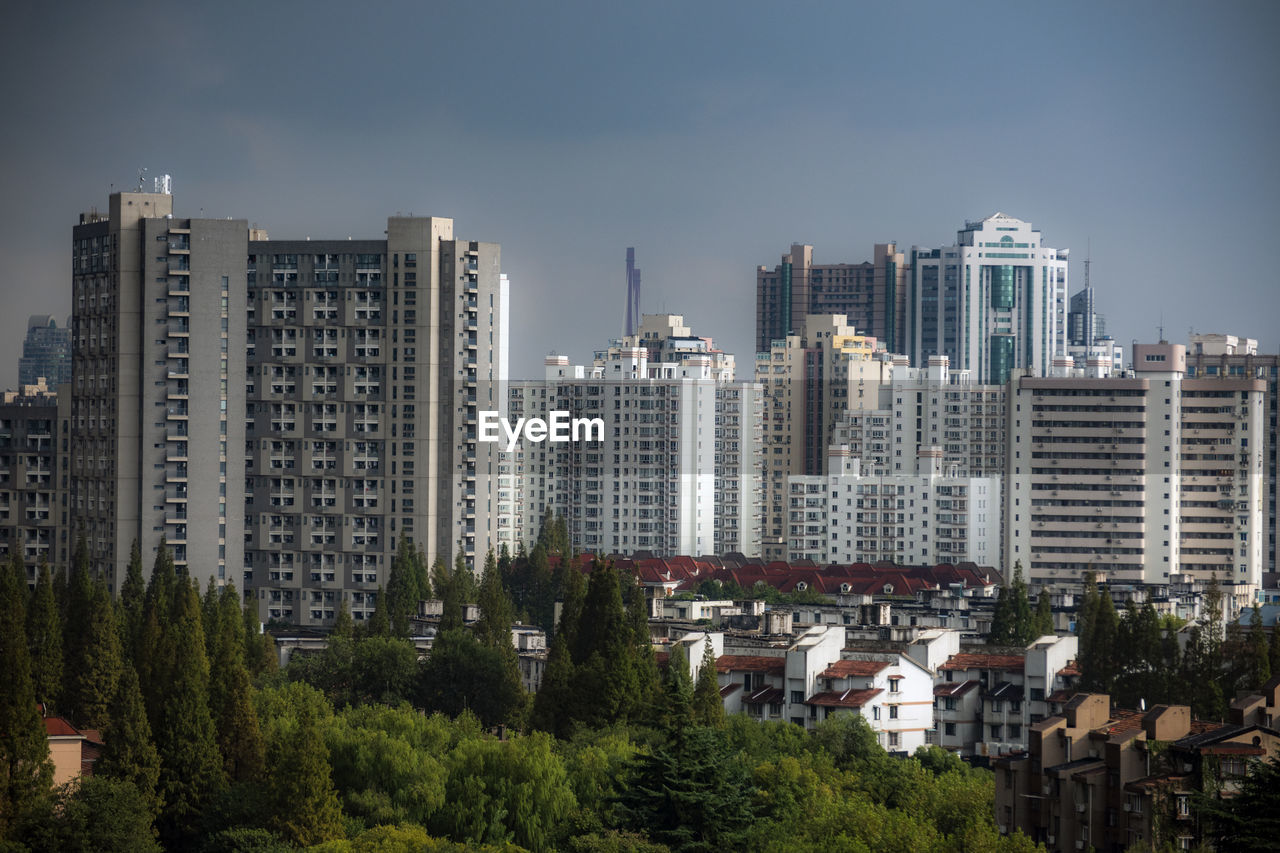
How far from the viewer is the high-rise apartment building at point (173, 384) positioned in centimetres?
7394

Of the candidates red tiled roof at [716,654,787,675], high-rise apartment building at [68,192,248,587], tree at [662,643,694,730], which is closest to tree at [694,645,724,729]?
tree at [662,643,694,730]

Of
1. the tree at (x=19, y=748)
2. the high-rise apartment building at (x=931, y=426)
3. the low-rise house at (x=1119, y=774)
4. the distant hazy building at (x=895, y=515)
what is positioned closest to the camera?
the low-rise house at (x=1119, y=774)

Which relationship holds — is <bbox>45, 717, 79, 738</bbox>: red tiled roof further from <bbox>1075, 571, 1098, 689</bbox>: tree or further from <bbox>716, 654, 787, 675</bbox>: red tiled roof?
<bbox>1075, 571, 1098, 689</bbox>: tree

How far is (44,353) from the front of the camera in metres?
127

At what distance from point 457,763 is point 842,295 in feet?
388

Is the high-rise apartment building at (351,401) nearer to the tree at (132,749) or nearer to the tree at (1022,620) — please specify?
the tree at (1022,620)

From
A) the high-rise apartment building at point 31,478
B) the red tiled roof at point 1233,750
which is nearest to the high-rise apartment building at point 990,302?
the high-rise apartment building at point 31,478

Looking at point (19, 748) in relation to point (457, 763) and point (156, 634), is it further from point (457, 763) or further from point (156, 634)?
point (156, 634)

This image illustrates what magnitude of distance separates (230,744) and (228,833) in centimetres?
467

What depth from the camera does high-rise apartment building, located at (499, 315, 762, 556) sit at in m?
96.8

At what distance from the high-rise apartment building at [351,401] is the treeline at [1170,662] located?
2876 cm

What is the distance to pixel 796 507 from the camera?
96188mm

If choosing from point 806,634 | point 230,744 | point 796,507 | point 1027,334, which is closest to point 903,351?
point 1027,334

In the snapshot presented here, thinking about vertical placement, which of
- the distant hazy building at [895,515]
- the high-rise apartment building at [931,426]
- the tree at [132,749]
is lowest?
the tree at [132,749]
